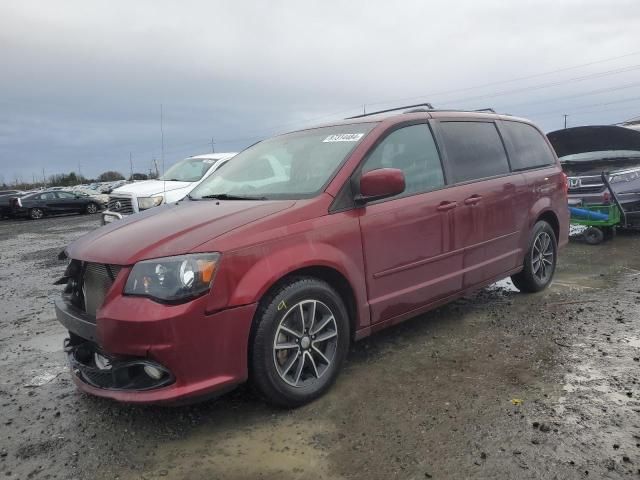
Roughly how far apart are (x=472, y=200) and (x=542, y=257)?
169 centimetres

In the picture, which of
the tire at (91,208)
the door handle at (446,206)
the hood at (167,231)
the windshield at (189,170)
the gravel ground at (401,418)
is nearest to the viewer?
the gravel ground at (401,418)

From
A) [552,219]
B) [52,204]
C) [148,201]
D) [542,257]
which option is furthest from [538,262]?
[52,204]

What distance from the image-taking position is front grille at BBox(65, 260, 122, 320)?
3062mm

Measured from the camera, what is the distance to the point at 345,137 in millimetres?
4008

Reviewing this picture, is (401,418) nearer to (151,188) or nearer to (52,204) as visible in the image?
(151,188)

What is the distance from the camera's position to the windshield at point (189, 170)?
1080 cm

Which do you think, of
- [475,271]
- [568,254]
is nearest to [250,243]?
[475,271]

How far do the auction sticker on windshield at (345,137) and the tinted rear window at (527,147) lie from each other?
6.48 ft

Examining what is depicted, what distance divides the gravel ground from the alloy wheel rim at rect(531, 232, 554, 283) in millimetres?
826

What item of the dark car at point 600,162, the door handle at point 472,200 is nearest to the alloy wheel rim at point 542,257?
the door handle at point 472,200

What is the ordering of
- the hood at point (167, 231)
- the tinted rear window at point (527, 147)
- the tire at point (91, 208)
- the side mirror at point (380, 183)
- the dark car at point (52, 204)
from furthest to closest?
the tire at point (91, 208) < the dark car at point (52, 204) < the tinted rear window at point (527, 147) < the side mirror at point (380, 183) < the hood at point (167, 231)

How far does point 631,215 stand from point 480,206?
541cm

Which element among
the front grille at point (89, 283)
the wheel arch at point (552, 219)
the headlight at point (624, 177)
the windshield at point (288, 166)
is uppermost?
the windshield at point (288, 166)

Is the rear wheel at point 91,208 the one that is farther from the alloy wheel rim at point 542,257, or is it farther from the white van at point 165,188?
the alloy wheel rim at point 542,257
